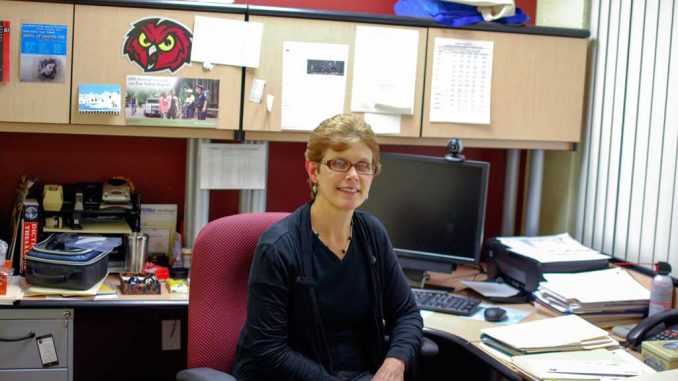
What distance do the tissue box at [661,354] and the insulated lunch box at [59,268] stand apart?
5.17ft

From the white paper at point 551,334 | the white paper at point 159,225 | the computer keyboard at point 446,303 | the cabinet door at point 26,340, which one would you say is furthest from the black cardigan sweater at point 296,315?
the white paper at point 159,225

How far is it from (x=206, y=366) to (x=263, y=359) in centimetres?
18

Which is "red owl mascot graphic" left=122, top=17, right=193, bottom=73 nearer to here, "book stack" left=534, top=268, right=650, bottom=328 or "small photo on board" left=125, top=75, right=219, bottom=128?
"small photo on board" left=125, top=75, right=219, bottom=128

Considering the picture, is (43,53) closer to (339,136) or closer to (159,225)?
(159,225)

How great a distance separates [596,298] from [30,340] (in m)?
1.69

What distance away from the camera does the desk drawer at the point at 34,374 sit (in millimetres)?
2189

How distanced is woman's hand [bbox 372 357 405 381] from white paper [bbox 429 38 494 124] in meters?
0.98

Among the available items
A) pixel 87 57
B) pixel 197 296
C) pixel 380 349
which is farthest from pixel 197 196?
pixel 380 349

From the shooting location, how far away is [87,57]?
2297mm

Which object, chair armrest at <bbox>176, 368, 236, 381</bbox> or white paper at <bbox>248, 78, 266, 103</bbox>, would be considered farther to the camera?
white paper at <bbox>248, 78, 266, 103</bbox>

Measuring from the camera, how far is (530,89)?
8.54ft

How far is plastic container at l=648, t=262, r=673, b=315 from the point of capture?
85.7 inches

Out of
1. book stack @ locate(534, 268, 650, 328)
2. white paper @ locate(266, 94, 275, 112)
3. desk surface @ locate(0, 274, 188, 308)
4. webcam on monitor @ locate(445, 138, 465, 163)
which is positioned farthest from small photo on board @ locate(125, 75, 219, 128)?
book stack @ locate(534, 268, 650, 328)

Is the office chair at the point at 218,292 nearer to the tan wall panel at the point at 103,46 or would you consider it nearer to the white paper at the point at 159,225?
the tan wall panel at the point at 103,46
